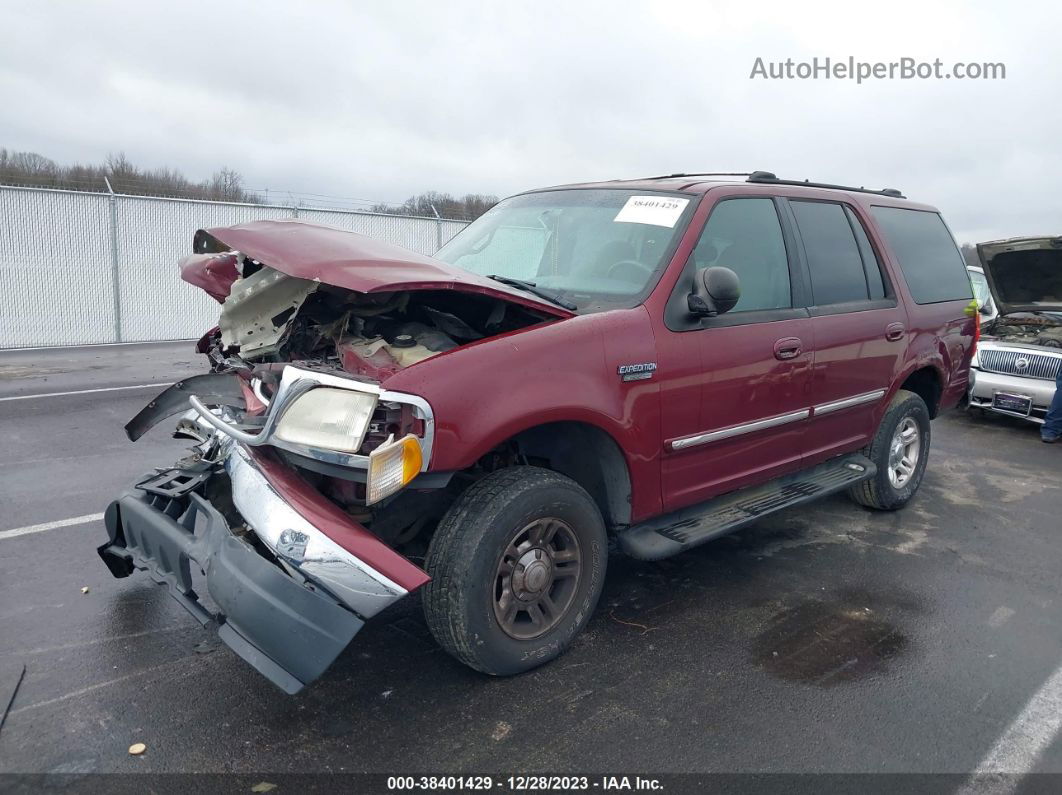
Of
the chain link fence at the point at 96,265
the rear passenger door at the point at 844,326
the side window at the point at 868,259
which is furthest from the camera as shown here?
the chain link fence at the point at 96,265

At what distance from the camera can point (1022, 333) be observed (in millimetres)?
8875

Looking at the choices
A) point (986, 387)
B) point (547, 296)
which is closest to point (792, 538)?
point (547, 296)

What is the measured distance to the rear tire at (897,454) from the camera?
201 inches

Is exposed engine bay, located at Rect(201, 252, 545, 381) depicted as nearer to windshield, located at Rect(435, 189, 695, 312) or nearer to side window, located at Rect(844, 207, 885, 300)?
windshield, located at Rect(435, 189, 695, 312)

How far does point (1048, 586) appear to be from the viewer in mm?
4309

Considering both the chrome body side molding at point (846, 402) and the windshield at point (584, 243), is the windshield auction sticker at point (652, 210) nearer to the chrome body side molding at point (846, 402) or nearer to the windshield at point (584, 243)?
the windshield at point (584, 243)

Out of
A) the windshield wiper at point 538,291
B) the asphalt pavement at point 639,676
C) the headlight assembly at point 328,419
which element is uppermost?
the windshield wiper at point 538,291

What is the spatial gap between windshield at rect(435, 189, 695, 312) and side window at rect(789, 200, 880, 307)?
963mm

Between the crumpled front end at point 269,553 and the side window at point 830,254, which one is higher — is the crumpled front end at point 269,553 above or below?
below

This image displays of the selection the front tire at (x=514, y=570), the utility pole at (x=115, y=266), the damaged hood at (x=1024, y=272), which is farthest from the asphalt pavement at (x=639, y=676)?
the utility pole at (x=115, y=266)

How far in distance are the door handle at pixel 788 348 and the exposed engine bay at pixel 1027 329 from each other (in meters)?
5.67

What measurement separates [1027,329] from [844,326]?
579 cm

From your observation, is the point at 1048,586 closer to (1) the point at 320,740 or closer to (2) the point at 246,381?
(1) the point at 320,740

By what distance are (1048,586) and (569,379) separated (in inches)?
120
